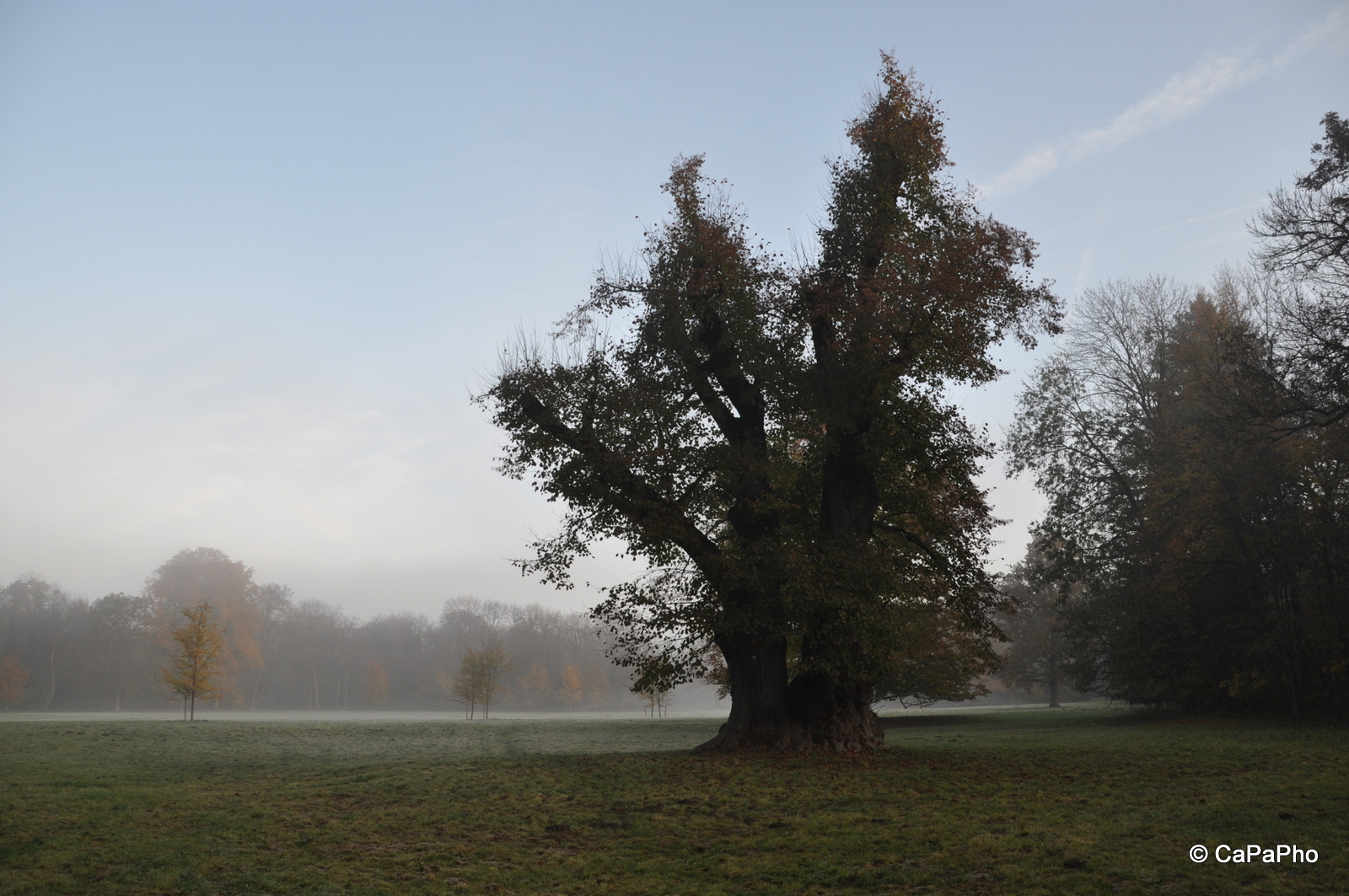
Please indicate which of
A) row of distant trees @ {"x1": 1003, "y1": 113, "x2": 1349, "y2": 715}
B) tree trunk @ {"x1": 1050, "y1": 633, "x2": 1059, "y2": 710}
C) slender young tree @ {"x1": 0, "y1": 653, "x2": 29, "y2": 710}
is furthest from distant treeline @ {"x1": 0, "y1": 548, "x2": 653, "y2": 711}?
row of distant trees @ {"x1": 1003, "y1": 113, "x2": 1349, "y2": 715}

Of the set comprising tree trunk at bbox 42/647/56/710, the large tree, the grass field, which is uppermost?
the large tree

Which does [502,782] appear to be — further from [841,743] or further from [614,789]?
[841,743]

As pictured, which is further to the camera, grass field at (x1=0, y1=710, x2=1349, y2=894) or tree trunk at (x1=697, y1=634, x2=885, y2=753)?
tree trunk at (x1=697, y1=634, x2=885, y2=753)

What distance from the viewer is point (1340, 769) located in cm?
1275

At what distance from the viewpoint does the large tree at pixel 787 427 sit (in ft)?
55.7

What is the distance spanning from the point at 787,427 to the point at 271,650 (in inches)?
3784

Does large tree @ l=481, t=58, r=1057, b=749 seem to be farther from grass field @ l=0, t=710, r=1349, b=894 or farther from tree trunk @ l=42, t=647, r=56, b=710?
tree trunk @ l=42, t=647, r=56, b=710

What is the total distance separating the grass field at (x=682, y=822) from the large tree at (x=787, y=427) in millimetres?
2279

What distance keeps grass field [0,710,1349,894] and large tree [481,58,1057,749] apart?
2.28 metres

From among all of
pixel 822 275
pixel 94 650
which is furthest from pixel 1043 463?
pixel 94 650

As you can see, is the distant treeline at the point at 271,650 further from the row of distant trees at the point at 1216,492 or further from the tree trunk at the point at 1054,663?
the row of distant trees at the point at 1216,492

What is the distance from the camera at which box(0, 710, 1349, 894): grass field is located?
24.6 feet

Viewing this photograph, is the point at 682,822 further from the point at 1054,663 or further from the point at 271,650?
the point at 271,650

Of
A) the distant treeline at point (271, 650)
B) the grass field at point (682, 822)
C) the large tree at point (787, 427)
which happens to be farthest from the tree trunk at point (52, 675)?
the large tree at point (787, 427)
